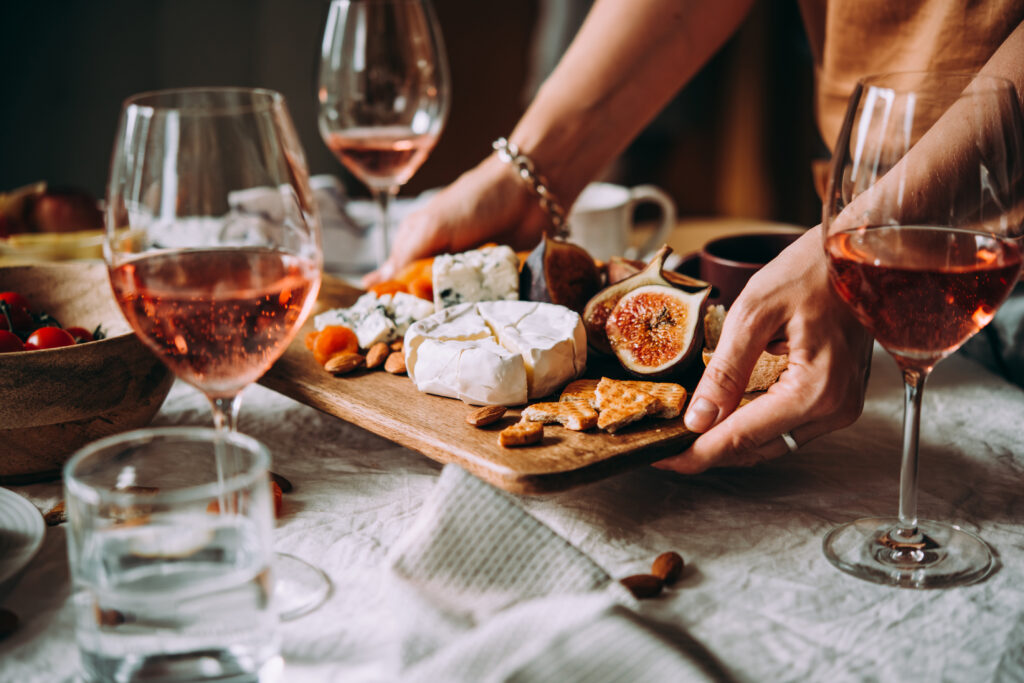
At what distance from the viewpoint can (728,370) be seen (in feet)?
3.57

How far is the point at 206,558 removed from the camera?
70 centimetres

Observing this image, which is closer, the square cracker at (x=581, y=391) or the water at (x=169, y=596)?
the water at (x=169, y=596)

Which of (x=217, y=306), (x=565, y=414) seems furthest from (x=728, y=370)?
(x=217, y=306)

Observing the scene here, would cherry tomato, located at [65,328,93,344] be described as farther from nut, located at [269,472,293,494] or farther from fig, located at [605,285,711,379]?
fig, located at [605,285,711,379]

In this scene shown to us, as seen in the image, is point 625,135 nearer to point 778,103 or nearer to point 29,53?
point 29,53

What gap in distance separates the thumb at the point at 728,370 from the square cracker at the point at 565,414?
0.12m

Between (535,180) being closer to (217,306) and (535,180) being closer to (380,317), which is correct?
(380,317)

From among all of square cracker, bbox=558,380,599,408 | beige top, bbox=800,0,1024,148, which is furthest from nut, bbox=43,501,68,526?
beige top, bbox=800,0,1024,148

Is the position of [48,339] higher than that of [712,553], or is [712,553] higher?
[48,339]

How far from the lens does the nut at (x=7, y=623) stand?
32.0 inches

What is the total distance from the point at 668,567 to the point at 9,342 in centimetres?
81

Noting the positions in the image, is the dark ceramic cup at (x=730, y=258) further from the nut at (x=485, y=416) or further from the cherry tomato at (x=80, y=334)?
the cherry tomato at (x=80, y=334)

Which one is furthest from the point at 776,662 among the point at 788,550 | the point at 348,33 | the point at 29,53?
the point at 29,53

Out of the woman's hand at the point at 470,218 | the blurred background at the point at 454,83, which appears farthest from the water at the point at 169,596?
the blurred background at the point at 454,83
